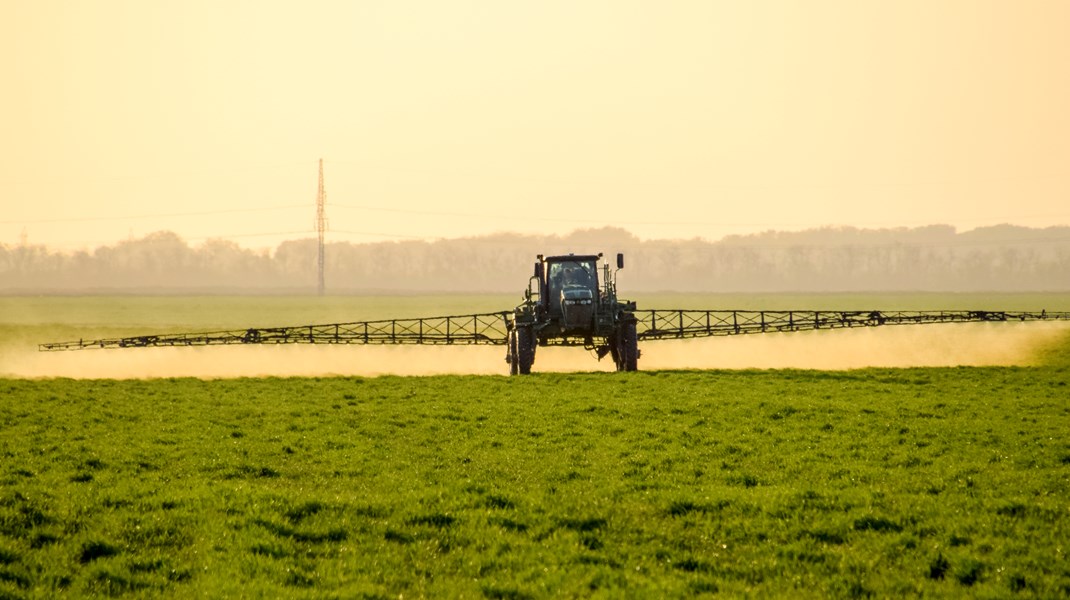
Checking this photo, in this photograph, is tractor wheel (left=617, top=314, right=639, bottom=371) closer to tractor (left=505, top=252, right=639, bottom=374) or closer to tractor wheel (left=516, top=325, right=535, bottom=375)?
tractor (left=505, top=252, right=639, bottom=374)

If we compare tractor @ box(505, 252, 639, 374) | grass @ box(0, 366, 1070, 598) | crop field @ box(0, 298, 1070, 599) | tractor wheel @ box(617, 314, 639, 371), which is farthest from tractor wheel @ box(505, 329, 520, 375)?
grass @ box(0, 366, 1070, 598)

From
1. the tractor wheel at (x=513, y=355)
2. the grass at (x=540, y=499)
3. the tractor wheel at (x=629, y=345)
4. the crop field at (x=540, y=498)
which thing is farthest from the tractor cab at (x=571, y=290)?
the grass at (x=540, y=499)

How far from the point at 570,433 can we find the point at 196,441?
778cm

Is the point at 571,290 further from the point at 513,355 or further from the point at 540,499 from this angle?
the point at 540,499

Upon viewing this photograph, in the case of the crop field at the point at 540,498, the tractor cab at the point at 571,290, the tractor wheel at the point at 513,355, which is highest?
the tractor cab at the point at 571,290

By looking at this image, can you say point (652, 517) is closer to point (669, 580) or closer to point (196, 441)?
point (669, 580)

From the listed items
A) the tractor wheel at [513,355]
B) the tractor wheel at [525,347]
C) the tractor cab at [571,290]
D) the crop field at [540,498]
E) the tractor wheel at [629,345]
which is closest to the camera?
the crop field at [540,498]

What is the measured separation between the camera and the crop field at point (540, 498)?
1027 centimetres

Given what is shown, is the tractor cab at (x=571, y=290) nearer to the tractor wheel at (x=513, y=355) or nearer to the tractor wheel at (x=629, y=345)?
the tractor wheel at (x=513, y=355)

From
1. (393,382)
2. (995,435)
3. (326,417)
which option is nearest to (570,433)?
(326,417)

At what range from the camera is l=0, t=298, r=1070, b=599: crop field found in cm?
1027

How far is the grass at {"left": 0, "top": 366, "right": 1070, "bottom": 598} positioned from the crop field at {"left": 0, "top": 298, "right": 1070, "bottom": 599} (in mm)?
48

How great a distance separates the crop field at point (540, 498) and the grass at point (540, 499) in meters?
0.05

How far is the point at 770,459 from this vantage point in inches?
662
